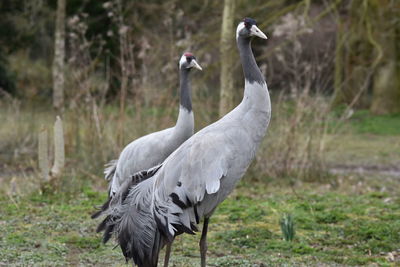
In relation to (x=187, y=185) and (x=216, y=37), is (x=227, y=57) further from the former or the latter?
(x=187, y=185)

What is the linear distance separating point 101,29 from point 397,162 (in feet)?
31.5

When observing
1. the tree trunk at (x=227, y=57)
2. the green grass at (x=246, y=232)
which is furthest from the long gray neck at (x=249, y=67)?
the tree trunk at (x=227, y=57)

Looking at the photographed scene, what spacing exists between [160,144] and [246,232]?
1.23m

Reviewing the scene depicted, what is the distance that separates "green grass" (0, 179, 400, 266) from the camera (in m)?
6.30

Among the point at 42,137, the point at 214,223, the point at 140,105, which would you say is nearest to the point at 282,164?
the point at 140,105

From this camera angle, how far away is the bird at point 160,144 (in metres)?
6.68

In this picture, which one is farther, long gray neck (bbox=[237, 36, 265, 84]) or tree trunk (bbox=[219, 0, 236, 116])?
tree trunk (bbox=[219, 0, 236, 116])

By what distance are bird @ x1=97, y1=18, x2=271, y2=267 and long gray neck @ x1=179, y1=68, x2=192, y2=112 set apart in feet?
4.63

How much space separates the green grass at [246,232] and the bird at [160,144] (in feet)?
1.91

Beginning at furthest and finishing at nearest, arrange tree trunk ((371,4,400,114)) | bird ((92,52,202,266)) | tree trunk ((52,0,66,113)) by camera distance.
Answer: tree trunk ((371,4,400,114))
tree trunk ((52,0,66,113))
bird ((92,52,202,266))

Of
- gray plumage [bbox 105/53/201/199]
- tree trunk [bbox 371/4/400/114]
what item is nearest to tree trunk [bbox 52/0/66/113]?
gray plumage [bbox 105/53/201/199]

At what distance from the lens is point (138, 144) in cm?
701

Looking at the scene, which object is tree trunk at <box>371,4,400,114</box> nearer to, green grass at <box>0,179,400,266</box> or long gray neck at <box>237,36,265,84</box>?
green grass at <box>0,179,400,266</box>

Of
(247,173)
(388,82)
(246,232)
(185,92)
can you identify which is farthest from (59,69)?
(388,82)
